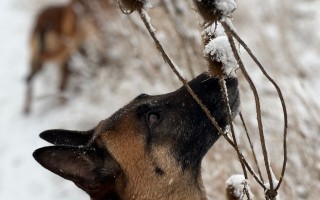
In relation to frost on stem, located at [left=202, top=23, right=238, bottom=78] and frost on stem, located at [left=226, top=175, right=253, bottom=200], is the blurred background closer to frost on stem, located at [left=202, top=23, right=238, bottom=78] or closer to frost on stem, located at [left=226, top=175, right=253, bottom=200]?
frost on stem, located at [left=226, top=175, right=253, bottom=200]

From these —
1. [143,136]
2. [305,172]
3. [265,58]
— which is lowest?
[305,172]

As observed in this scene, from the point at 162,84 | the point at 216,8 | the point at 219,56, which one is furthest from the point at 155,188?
the point at 162,84

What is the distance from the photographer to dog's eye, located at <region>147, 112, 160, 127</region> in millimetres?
3604

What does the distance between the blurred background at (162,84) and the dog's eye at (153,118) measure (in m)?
0.73

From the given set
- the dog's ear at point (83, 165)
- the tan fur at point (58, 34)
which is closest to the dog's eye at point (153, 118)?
the dog's ear at point (83, 165)

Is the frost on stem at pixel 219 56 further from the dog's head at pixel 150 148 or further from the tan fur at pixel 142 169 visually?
the tan fur at pixel 142 169

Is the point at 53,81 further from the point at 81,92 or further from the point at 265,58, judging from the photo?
the point at 265,58

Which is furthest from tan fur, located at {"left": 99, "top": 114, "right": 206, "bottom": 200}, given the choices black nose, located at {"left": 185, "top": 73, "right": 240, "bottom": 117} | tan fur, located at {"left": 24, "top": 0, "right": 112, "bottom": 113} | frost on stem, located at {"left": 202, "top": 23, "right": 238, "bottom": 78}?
tan fur, located at {"left": 24, "top": 0, "right": 112, "bottom": 113}

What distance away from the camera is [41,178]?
24.9 feet

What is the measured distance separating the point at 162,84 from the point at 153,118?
269cm

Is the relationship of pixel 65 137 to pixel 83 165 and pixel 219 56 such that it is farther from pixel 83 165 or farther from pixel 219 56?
pixel 219 56

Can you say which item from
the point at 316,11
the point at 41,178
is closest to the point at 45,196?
the point at 41,178

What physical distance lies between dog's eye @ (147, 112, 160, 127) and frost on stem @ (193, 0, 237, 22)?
1667 mm

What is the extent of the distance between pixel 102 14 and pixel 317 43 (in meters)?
2.88
